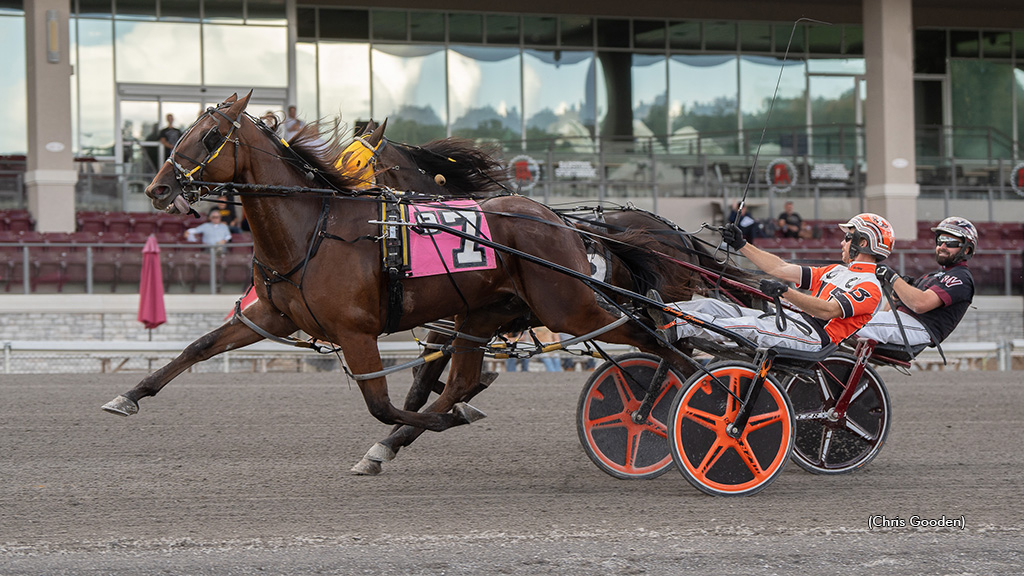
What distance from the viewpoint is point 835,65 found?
77.8 ft

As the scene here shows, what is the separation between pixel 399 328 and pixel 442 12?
17.5 meters

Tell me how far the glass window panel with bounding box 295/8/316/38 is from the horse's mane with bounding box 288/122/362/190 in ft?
54.7

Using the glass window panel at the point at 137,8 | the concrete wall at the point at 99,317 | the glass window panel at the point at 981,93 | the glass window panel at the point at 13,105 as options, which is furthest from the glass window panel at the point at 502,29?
the concrete wall at the point at 99,317

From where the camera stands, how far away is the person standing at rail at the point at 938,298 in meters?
5.46

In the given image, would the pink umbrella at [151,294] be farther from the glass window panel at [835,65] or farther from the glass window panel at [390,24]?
the glass window panel at [835,65]

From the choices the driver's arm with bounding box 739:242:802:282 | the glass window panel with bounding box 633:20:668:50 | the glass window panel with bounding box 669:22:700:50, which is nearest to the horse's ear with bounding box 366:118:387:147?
the driver's arm with bounding box 739:242:802:282

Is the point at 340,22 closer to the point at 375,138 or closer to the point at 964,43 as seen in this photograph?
the point at 964,43

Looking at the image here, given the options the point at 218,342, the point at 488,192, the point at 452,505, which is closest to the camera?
the point at 452,505

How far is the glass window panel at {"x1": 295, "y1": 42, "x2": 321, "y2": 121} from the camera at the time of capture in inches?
836

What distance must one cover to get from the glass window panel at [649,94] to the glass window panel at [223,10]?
840 centimetres

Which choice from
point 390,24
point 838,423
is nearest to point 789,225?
point 390,24

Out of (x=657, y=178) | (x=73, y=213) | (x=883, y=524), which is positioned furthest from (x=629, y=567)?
(x=657, y=178)

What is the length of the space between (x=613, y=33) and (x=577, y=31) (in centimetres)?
82

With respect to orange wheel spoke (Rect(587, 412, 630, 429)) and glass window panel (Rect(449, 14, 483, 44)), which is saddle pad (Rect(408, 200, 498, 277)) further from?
glass window panel (Rect(449, 14, 483, 44))
